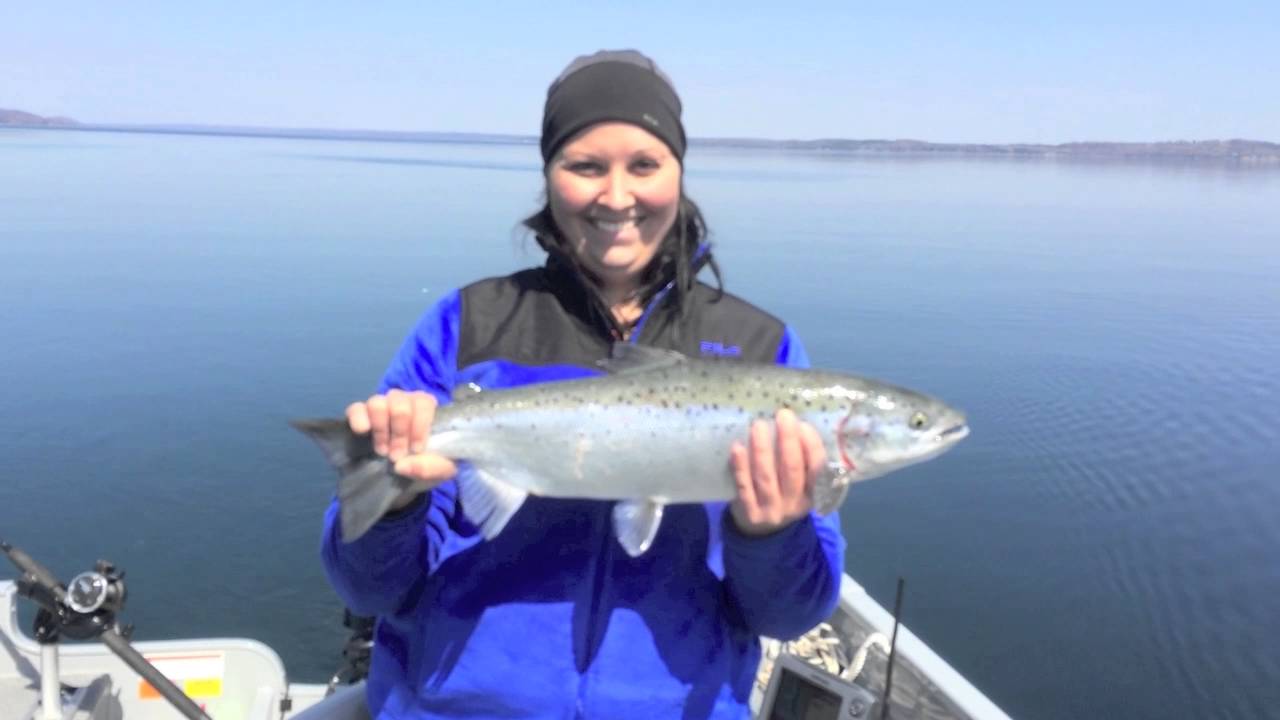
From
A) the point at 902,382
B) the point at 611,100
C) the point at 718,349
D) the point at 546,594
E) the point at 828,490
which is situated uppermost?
the point at 611,100

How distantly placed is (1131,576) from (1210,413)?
6525 mm

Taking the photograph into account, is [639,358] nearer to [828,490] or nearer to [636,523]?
[636,523]

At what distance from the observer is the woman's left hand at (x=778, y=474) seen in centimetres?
345

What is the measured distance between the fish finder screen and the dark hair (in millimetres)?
2448

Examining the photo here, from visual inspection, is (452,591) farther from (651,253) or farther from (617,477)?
(651,253)

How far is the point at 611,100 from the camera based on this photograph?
380cm

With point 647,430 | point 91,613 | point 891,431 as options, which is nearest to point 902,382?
point 891,431

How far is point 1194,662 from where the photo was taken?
10.6m

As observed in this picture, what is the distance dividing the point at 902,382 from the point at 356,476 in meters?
14.5

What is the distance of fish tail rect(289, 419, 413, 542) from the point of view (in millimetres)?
3396

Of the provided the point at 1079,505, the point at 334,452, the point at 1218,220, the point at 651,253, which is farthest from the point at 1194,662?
the point at 1218,220

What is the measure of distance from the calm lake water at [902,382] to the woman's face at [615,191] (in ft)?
2.60

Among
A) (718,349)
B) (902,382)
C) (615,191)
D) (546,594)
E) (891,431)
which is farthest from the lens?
(902,382)

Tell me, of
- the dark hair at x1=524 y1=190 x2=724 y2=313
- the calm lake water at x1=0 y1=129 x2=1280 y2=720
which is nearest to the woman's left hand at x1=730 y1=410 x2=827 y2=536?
the dark hair at x1=524 y1=190 x2=724 y2=313
